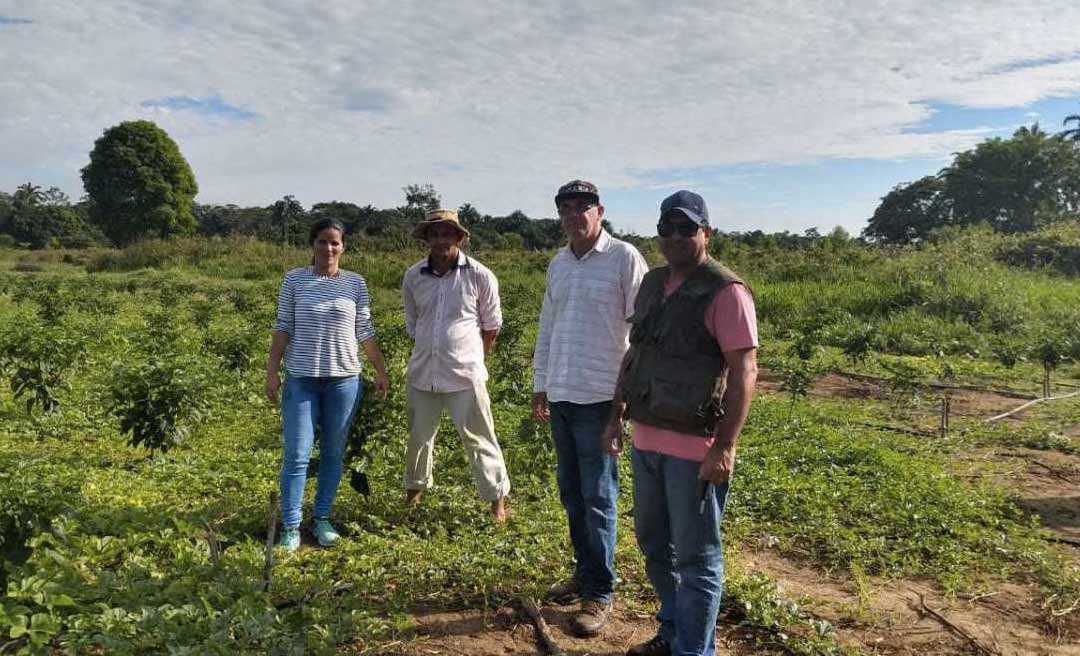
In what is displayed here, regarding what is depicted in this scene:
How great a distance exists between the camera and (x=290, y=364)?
372 cm

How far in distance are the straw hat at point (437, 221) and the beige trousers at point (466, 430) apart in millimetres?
798

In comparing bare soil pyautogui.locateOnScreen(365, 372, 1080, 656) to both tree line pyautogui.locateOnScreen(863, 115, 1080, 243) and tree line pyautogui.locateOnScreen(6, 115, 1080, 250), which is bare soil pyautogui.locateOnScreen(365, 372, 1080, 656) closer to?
tree line pyautogui.locateOnScreen(6, 115, 1080, 250)

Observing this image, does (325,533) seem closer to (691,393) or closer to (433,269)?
(433,269)

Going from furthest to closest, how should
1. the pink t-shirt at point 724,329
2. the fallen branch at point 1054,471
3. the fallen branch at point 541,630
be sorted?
1. the fallen branch at point 1054,471
2. the fallen branch at point 541,630
3. the pink t-shirt at point 724,329

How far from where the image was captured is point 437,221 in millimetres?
3785

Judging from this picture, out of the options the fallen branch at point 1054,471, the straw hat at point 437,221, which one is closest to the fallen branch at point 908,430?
the fallen branch at point 1054,471

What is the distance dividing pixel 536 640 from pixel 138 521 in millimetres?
2187

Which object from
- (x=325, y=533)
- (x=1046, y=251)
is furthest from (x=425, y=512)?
(x=1046, y=251)

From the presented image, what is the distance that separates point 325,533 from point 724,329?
2.48m

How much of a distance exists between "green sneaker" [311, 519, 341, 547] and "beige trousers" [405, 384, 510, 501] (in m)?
0.51

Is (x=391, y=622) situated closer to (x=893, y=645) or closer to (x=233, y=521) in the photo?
(x=233, y=521)

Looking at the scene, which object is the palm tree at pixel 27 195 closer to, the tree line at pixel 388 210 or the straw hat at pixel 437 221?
the tree line at pixel 388 210

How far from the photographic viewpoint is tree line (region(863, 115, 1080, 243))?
4588 cm

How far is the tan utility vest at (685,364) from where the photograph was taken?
2.44 metres
